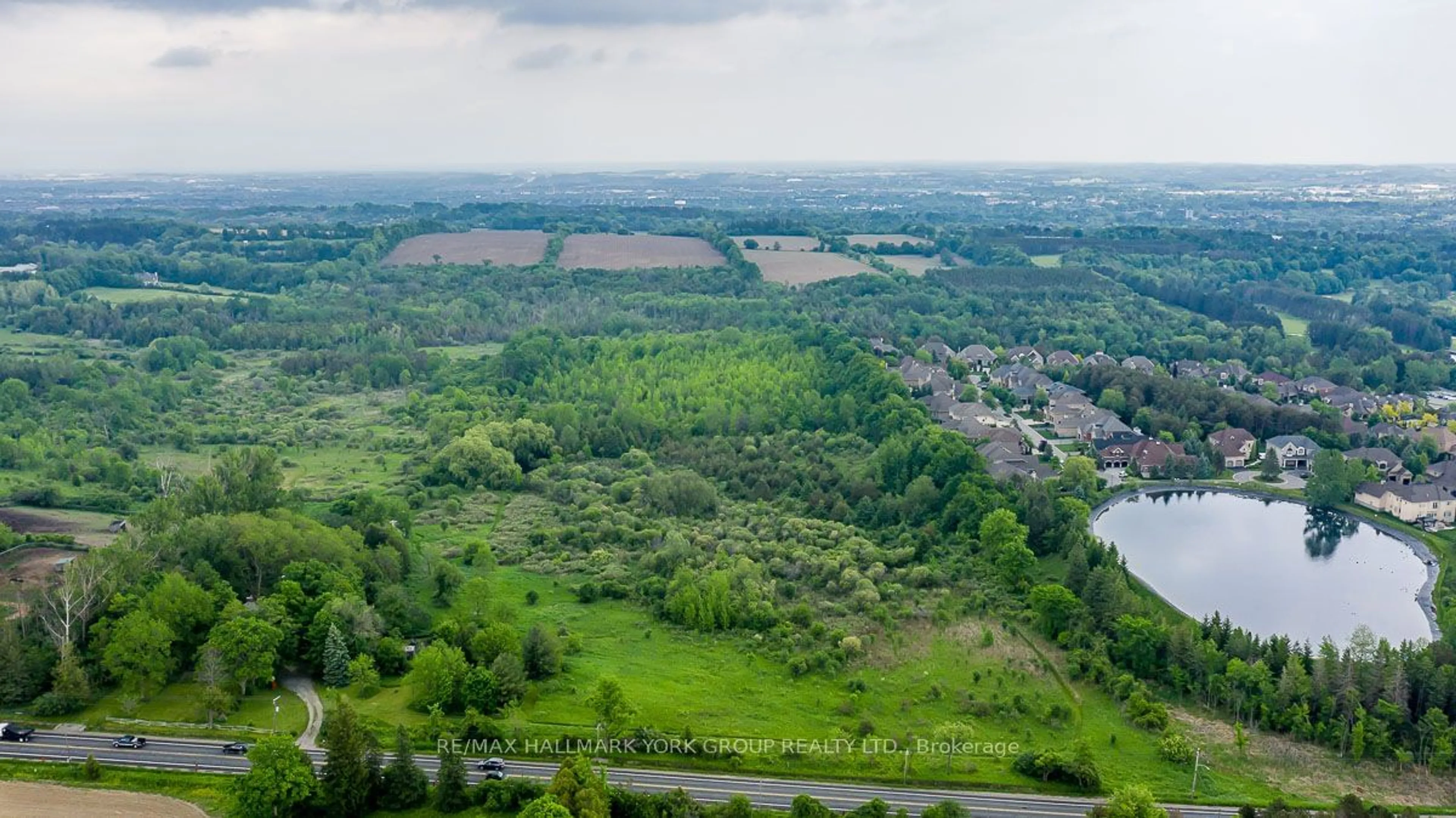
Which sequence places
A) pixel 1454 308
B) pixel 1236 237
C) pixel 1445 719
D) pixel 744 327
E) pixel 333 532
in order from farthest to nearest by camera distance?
pixel 1236 237
pixel 1454 308
pixel 744 327
pixel 333 532
pixel 1445 719

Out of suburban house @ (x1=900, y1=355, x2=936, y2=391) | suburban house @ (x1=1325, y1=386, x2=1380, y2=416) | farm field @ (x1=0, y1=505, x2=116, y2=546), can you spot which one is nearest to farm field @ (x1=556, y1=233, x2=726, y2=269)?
suburban house @ (x1=900, y1=355, x2=936, y2=391)

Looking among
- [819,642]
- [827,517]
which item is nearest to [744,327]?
[827,517]

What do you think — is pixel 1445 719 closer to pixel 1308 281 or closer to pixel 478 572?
pixel 478 572

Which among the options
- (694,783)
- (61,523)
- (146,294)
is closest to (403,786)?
(694,783)

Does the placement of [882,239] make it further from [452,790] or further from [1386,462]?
[452,790]

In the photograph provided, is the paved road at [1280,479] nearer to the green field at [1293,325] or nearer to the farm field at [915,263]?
the green field at [1293,325]

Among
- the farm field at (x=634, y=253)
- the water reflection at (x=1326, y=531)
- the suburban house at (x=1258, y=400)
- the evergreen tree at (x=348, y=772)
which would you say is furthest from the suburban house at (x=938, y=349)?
the evergreen tree at (x=348, y=772)
